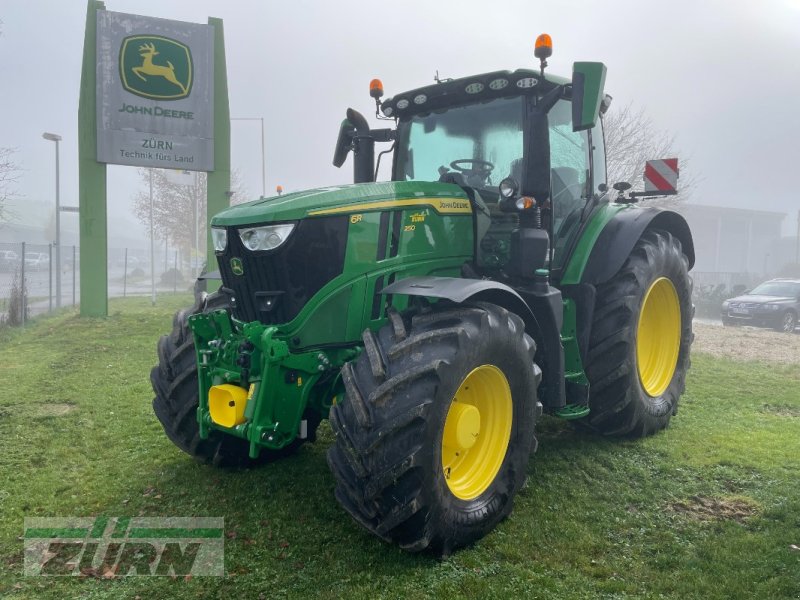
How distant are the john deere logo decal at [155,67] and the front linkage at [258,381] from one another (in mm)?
10782

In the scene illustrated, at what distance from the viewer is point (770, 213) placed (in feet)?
209

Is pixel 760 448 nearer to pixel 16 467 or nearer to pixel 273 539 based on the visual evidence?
pixel 273 539

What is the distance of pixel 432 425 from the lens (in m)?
2.99

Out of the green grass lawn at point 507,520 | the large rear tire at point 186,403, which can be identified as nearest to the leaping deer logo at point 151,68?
the green grass lawn at point 507,520

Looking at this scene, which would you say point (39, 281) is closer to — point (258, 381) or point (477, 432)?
point (258, 381)

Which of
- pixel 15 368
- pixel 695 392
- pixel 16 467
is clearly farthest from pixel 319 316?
pixel 15 368

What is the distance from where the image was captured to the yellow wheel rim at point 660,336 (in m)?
5.51

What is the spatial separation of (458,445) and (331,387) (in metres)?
0.88

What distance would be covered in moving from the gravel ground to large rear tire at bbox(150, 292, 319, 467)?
8.08 metres

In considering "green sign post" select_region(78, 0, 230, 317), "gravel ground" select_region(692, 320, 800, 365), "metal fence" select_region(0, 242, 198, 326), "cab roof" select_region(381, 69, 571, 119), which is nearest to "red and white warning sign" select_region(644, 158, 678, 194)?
"cab roof" select_region(381, 69, 571, 119)

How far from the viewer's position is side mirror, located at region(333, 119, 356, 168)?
502 centimetres

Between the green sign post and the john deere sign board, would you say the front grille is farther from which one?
the john deere sign board

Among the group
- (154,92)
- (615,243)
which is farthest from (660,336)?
(154,92)

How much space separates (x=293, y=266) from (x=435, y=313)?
0.85 m
